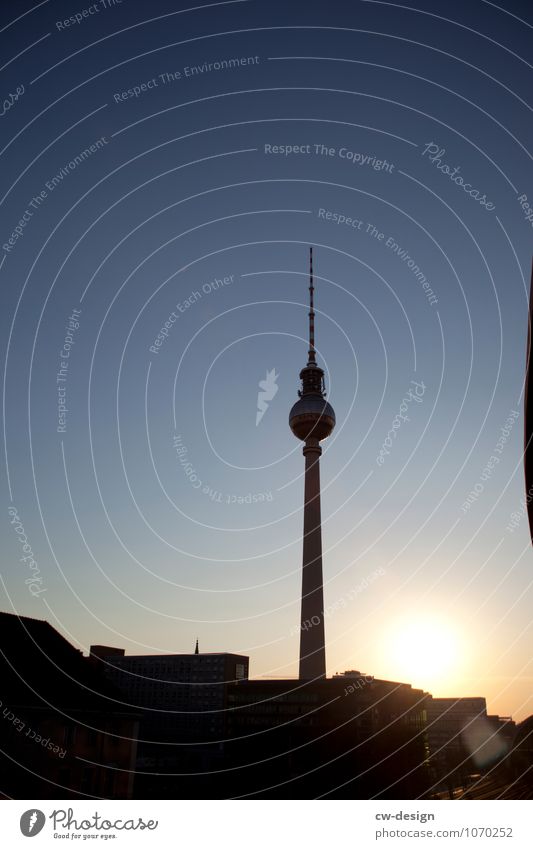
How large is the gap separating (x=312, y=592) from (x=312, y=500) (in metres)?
14.1

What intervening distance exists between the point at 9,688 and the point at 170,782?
38035 millimetres

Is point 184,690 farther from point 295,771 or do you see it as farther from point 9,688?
point 9,688

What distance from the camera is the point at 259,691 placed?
254ft

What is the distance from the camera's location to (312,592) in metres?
92.3

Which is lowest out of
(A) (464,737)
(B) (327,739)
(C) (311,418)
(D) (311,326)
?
(B) (327,739)

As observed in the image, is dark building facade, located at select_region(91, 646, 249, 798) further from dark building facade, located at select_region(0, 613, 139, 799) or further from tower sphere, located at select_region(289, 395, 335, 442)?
dark building facade, located at select_region(0, 613, 139, 799)

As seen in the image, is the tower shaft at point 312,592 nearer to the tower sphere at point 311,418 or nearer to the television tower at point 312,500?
the television tower at point 312,500

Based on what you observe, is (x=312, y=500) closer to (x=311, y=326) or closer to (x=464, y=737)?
(x=311, y=326)

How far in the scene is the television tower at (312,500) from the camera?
292 feet

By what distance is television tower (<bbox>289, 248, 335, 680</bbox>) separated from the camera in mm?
88881

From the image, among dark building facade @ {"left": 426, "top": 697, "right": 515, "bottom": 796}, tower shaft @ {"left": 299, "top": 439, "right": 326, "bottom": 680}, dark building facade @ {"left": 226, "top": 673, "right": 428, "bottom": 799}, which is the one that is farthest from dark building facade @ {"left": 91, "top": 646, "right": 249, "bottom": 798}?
dark building facade @ {"left": 426, "top": 697, "right": 515, "bottom": 796}

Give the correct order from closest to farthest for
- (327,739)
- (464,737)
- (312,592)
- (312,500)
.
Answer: (327,739) < (312,592) < (312,500) < (464,737)

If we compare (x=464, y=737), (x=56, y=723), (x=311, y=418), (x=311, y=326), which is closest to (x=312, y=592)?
(x=311, y=418)
